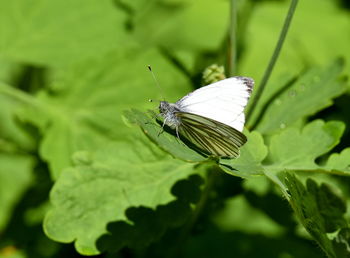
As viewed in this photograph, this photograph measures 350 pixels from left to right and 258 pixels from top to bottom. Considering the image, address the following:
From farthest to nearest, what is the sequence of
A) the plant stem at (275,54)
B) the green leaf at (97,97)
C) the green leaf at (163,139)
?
the green leaf at (97,97) → the plant stem at (275,54) → the green leaf at (163,139)

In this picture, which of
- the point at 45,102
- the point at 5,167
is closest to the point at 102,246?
the point at 45,102

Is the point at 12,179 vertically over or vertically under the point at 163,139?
under

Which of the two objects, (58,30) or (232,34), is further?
(58,30)

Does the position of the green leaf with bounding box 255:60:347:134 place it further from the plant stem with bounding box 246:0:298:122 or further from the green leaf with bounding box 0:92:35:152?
the green leaf with bounding box 0:92:35:152

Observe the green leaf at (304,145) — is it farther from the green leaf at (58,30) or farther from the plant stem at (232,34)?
the green leaf at (58,30)

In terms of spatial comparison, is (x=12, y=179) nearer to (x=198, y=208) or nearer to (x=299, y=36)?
(x=198, y=208)

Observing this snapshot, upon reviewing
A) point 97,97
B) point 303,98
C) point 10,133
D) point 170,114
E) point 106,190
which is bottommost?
point 10,133

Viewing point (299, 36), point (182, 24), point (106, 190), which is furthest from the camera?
point (182, 24)

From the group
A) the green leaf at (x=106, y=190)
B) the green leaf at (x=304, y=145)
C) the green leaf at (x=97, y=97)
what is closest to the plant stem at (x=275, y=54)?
the green leaf at (x=304, y=145)

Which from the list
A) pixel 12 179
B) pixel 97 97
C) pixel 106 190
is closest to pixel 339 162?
pixel 106 190
